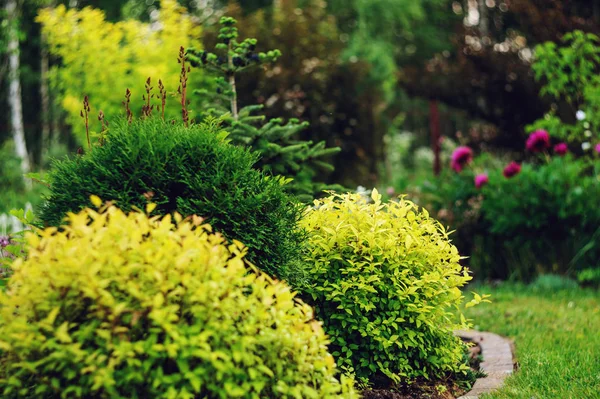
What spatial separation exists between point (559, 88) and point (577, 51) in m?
0.54

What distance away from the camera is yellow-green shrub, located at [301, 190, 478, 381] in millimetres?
3557

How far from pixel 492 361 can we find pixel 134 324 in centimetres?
274

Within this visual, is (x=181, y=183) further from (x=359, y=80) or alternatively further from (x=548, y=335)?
(x=359, y=80)

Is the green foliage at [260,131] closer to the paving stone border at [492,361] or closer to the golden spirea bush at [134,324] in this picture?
the paving stone border at [492,361]

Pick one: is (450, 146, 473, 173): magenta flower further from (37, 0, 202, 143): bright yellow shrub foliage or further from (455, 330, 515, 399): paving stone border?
(37, 0, 202, 143): bright yellow shrub foliage

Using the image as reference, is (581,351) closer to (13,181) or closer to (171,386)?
(171,386)

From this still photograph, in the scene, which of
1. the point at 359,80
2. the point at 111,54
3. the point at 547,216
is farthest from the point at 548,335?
the point at 111,54

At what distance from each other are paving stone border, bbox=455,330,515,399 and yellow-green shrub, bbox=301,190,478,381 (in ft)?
0.64

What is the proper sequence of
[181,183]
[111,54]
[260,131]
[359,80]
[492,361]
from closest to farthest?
[181,183], [492,361], [260,131], [111,54], [359,80]

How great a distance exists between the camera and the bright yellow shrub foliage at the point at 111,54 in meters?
9.88

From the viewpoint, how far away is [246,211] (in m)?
3.26

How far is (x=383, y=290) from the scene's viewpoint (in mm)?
3576

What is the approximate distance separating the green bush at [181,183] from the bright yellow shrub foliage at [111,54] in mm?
6466

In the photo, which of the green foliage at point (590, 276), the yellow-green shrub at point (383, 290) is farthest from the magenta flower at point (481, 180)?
the yellow-green shrub at point (383, 290)
